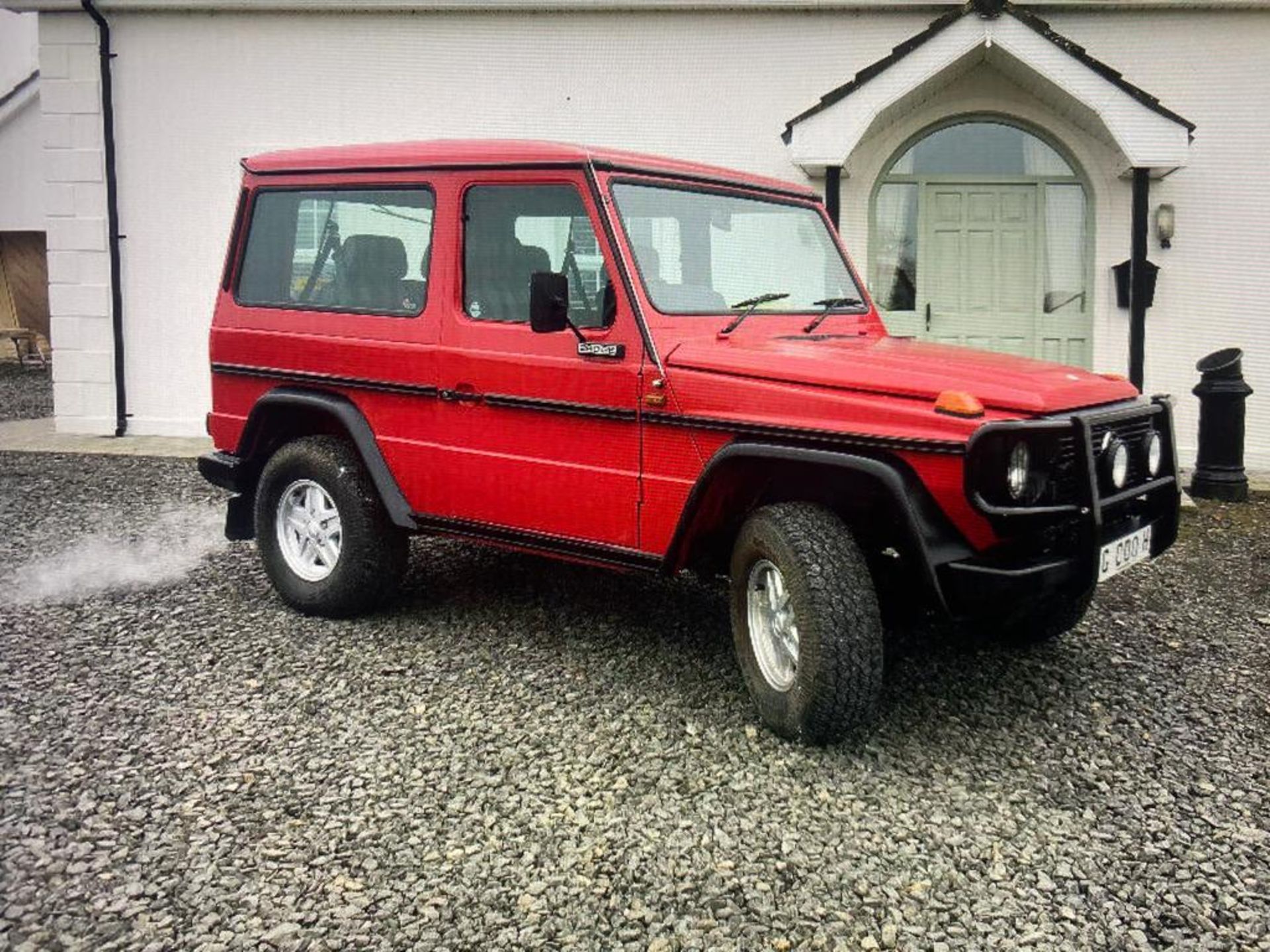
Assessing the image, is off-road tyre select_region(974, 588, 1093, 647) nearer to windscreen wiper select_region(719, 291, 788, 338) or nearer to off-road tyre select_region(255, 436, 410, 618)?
windscreen wiper select_region(719, 291, 788, 338)

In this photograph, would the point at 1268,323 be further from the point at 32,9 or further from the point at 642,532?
the point at 32,9

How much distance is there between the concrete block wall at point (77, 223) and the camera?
11.5 m

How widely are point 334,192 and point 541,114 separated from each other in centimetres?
625

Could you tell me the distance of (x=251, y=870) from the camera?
305 cm

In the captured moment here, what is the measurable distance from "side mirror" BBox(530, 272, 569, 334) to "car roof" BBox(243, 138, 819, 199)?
593mm

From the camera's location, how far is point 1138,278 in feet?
32.9

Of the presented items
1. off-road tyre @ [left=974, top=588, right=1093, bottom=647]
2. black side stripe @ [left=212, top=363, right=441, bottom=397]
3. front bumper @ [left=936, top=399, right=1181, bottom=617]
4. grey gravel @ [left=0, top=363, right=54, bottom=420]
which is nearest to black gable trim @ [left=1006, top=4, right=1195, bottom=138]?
off-road tyre @ [left=974, top=588, right=1093, bottom=647]

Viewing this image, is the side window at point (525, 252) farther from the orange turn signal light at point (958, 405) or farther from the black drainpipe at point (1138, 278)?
the black drainpipe at point (1138, 278)

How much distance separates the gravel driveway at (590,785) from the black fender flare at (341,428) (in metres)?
0.63

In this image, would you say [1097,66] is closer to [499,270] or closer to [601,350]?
[499,270]

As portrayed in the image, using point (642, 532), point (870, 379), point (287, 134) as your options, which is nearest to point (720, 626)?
point (642, 532)

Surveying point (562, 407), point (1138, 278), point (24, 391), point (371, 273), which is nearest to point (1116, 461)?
point (562, 407)

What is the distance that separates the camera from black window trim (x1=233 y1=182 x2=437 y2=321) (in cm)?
491

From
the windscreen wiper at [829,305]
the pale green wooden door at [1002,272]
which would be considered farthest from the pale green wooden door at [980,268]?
the windscreen wiper at [829,305]
